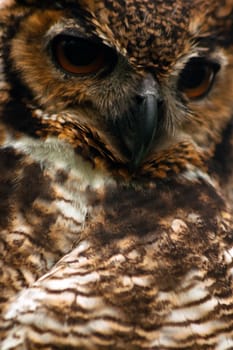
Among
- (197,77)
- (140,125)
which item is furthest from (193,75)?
(140,125)

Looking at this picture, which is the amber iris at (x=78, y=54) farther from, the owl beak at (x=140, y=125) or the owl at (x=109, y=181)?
the owl beak at (x=140, y=125)

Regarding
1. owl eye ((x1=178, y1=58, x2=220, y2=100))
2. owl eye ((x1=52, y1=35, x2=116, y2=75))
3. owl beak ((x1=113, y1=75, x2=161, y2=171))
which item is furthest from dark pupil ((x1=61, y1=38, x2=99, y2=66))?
owl eye ((x1=178, y1=58, x2=220, y2=100))

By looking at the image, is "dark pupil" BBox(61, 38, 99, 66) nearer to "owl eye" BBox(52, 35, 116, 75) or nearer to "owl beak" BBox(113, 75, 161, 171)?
"owl eye" BBox(52, 35, 116, 75)

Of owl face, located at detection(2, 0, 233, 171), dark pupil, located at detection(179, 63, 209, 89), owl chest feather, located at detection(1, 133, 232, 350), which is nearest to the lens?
owl chest feather, located at detection(1, 133, 232, 350)

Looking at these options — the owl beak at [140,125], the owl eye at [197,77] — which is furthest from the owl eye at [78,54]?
the owl eye at [197,77]

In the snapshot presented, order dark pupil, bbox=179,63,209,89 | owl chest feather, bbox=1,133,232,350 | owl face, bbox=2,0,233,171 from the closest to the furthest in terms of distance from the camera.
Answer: owl chest feather, bbox=1,133,232,350 < owl face, bbox=2,0,233,171 < dark pupil, bbox=179,63,209,89

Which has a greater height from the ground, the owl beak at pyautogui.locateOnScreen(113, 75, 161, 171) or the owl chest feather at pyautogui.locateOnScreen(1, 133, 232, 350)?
the owl beak at pyautogui.locateOnScreen(113, 75, 161, 171)

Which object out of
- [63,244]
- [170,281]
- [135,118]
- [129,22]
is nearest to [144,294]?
[170,281]

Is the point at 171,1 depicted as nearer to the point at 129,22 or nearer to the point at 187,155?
the point at 129,22

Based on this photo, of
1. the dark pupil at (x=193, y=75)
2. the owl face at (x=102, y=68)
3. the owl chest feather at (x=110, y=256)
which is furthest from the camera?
the dark pupil at (x=193, y=75)
